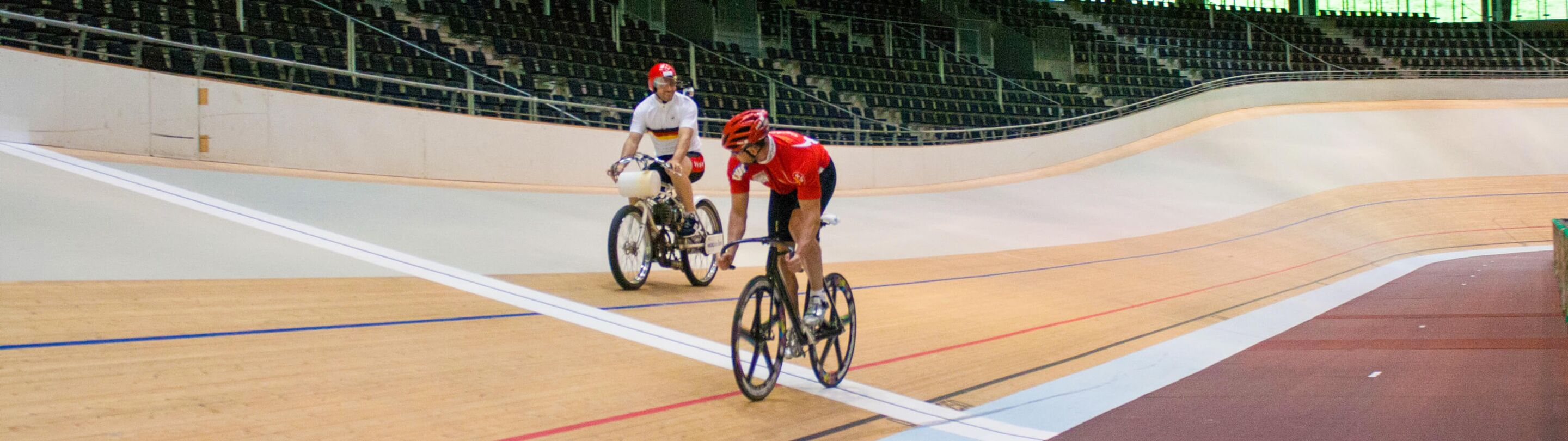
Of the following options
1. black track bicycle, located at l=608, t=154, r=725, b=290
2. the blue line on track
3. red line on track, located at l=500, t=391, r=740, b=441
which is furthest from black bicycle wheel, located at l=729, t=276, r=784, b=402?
black track bicycle, located at l=608, t=154, r=725, b=290

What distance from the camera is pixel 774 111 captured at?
52.9ft

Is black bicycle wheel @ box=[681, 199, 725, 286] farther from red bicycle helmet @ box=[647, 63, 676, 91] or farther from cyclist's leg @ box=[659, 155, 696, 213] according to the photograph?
red bicycle helmet @ box=[647, 63, 676, 91]

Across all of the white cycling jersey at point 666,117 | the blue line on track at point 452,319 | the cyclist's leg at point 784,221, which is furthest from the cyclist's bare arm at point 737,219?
the white cycling jersey at point 666,117

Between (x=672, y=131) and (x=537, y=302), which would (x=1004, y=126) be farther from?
(x=537, y=302)

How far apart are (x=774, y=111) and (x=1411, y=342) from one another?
36.5 ft

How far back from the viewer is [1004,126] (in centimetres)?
1834

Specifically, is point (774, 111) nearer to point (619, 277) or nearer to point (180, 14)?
point (180, 14)

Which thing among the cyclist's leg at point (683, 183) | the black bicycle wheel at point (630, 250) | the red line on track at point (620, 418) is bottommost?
the red line on track at point (620, 418)

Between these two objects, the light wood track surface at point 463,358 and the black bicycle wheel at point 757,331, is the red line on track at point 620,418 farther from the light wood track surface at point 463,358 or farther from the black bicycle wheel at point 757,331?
the black bicycle wheel at point 757,331

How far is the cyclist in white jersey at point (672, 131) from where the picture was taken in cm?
562

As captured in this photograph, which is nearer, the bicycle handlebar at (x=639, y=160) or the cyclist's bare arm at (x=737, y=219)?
the cyclist's bare arm at (x=737, y=219)

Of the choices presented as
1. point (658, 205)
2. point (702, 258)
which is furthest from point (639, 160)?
point (702, 258)

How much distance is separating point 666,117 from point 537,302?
127cm

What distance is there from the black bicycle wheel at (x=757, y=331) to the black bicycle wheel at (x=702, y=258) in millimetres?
1948
